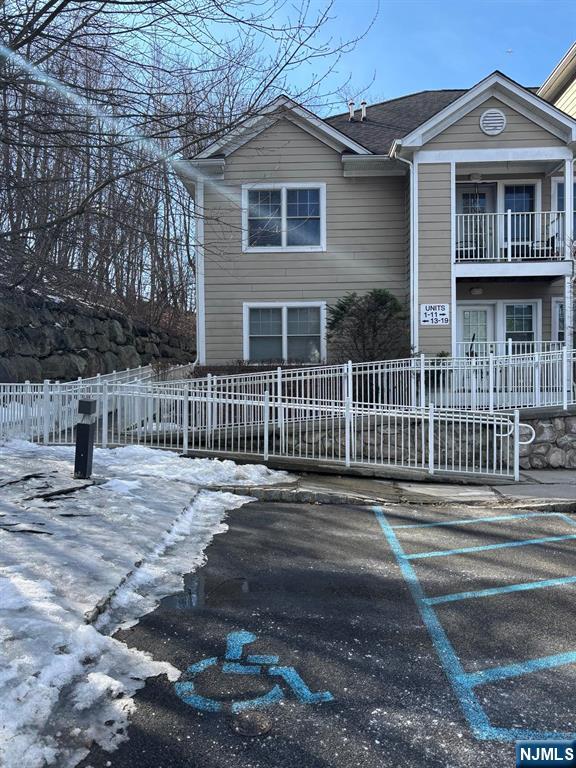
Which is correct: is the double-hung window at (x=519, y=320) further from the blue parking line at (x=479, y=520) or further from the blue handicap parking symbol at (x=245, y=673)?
the blue handicap parking symbol at (x=245, y=673)

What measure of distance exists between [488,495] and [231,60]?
6.87 m

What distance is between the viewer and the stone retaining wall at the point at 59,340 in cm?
1439

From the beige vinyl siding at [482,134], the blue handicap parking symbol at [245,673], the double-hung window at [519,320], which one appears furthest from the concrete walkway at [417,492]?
the beige vinyl siding at [482,134]

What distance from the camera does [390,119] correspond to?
18469 millimetres

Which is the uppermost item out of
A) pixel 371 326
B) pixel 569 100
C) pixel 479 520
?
pixel 569 100

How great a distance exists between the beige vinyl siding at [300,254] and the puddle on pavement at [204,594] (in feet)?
35.4

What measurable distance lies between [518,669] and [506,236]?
13.7 m

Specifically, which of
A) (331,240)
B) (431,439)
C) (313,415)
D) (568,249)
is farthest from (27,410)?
(568,249)

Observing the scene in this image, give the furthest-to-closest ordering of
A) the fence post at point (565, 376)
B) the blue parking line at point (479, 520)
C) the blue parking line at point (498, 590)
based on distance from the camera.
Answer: the fence post at point (565, 376) < the blue parking line at point (479, 520) < the blue parking line at point (498, 590)

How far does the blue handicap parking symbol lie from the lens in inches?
125

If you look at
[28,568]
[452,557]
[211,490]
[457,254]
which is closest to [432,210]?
[457,254]

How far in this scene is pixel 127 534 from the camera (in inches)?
230

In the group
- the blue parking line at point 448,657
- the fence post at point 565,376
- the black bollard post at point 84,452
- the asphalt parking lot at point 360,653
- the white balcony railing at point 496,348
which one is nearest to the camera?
the asphalt parking lot at point 360,653

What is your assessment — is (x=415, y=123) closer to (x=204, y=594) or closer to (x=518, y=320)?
(x=518, y=320)
